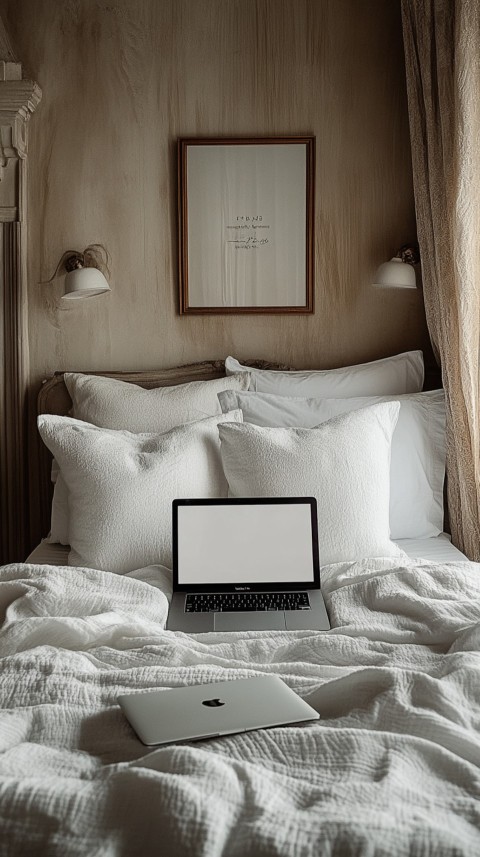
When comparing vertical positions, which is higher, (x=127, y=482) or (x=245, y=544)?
(x=127, y=482)

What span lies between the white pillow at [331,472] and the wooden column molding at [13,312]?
983 mm

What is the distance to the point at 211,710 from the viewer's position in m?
1.25

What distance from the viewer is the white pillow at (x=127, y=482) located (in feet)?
7.16

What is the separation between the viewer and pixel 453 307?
8.34 feet

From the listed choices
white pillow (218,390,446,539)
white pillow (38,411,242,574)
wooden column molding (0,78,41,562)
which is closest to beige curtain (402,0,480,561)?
white pillow (218,390,446,539)

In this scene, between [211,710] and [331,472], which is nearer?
[211,710]

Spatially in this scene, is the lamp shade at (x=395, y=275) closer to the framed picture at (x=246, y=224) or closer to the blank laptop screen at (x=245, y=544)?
the framed picture at (x=246, y=224)

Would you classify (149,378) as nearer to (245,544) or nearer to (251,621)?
(245,544)

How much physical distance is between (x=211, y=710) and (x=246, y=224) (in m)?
2.00

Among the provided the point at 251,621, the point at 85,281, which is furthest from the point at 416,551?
the point at 85,281

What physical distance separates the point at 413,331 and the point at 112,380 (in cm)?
109

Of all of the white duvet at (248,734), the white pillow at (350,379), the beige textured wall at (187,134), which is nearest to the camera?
the white duvet at (248,734)

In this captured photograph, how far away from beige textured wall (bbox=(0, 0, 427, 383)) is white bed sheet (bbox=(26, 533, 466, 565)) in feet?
2.48

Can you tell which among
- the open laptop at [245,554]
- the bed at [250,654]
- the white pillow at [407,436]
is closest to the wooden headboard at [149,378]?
the bed at [250,654]
